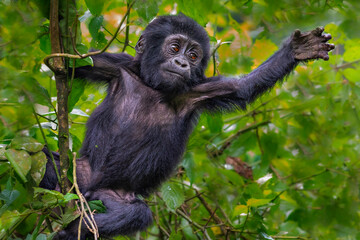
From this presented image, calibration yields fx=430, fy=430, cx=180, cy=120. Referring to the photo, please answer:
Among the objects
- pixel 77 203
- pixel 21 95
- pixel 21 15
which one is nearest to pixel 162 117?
pixel 77 203

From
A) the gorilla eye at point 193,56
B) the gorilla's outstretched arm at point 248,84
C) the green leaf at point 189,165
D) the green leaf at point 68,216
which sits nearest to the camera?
the green leaf at point 68,216

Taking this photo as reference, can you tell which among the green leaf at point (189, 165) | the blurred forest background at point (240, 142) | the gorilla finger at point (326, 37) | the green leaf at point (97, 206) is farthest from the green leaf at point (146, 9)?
the green leaf at point (189, 165)

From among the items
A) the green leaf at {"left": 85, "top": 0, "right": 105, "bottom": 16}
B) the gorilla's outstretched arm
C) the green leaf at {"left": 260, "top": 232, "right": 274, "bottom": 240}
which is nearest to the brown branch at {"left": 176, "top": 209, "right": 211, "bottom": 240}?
the green leaf at {"left": 260, "top": 232, "right": 274, "bottom": 240}

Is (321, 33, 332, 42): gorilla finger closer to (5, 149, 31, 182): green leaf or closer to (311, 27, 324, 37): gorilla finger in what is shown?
(311, 27, 324, 37): gorilla finger

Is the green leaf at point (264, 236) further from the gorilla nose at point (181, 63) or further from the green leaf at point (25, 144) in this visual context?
the green leaf at point (25, 144)

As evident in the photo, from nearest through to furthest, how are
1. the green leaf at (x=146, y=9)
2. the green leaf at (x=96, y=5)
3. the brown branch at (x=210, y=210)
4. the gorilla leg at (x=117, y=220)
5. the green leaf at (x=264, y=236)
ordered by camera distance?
1. the green leaf at (x=96, y=5)
2. the green leaf at (x=146, y=9)
3. the gorilla leg at (x=117, y=220)
4. the green leaf at (x=264, y=236)
5. the brown branch at (x=210, y=210)

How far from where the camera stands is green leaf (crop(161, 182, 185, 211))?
3.84 m

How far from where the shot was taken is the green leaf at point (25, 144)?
8.54ft

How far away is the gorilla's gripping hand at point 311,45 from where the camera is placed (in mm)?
3404

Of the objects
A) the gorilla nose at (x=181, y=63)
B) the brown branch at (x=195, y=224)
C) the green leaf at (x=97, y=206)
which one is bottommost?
the brown branch at (x=195, y=224)

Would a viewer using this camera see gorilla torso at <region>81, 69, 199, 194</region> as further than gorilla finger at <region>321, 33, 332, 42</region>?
Yes

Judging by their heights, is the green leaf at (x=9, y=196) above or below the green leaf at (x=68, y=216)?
above

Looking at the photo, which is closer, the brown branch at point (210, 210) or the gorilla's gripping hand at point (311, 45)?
the gorilla's gripping hand at point (311, 45)

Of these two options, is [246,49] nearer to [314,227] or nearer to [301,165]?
[301,165]
